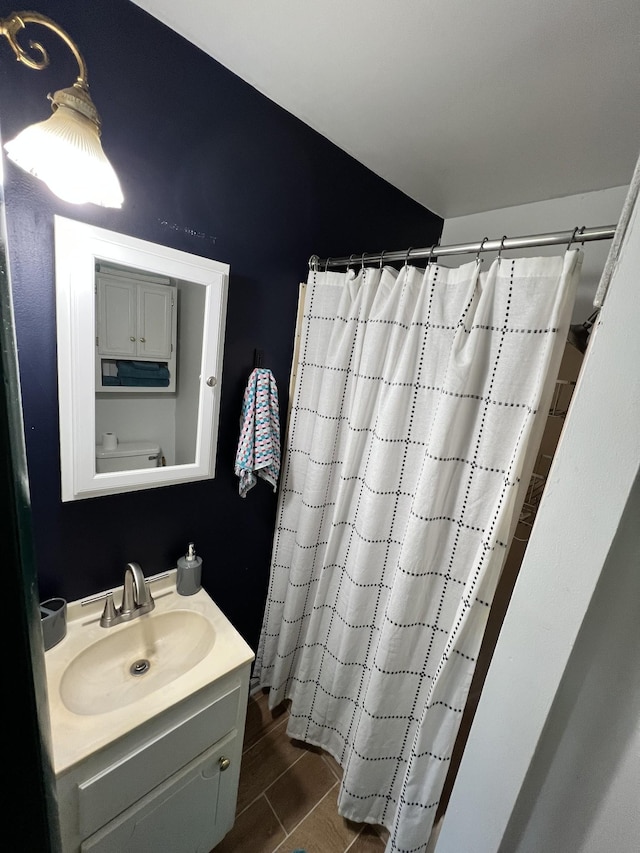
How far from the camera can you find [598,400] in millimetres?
461

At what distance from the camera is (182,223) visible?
3.15ft

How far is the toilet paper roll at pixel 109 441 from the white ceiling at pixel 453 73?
1023mm

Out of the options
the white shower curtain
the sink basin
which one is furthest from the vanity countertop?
the white shower curtain

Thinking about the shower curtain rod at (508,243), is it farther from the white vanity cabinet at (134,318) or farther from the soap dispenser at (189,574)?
the soap dispenser at (189,574)

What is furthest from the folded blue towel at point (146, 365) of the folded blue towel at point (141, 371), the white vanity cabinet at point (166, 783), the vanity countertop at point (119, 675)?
the white vanity cabinet at point (166, 783)

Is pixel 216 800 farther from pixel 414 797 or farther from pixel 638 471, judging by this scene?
pixel 638 471

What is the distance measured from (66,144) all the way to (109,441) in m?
0.68

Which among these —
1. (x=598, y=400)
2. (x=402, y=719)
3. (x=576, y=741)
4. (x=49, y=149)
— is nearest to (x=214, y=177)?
(x=49, y=149)

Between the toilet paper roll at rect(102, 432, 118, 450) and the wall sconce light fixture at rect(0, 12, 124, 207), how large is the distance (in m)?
0.58

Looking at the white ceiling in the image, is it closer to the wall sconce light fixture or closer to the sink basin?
the wall sconce light fixture

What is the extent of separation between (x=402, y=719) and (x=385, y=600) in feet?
1.17

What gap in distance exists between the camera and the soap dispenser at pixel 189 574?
1119mm

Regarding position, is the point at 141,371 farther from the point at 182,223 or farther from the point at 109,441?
the point at 182,223

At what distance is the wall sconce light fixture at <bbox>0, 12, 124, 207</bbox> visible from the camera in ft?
1.94
